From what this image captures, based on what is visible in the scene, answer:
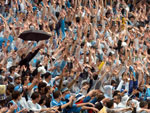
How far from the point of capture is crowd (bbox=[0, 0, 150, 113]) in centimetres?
928

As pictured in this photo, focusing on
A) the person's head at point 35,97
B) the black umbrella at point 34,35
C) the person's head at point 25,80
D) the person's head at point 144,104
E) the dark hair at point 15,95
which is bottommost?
the person's head at point 144,104

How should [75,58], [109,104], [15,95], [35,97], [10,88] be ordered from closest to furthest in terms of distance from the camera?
[15,95] → [35,97] → [10,88] → [109,104] → [75,58]

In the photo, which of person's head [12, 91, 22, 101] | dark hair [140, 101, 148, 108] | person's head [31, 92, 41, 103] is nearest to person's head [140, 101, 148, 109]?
dark hair [140, 101, 148, 108]

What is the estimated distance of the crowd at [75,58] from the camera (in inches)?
365

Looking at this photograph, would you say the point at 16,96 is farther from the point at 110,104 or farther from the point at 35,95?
the point at 110,104

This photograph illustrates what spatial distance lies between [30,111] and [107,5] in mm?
9384

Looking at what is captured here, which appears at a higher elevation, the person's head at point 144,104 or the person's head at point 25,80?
the person's head at point 25,80

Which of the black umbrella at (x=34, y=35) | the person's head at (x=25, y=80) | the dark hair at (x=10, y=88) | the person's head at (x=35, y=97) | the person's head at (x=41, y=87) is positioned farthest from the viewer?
the black umbrella at (x=34, y=35)

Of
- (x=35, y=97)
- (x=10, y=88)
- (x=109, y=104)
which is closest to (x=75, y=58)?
(x=109, y=104)

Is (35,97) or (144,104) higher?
(35,97)

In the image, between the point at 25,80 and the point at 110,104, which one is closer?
the point at 110,104

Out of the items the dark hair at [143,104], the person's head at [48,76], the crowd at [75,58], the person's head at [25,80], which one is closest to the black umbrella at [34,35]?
the crowd at [75,58]

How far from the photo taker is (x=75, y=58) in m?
12.1

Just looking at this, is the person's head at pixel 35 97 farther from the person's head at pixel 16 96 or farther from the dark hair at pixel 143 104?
the dark hair at pixel 143 104
